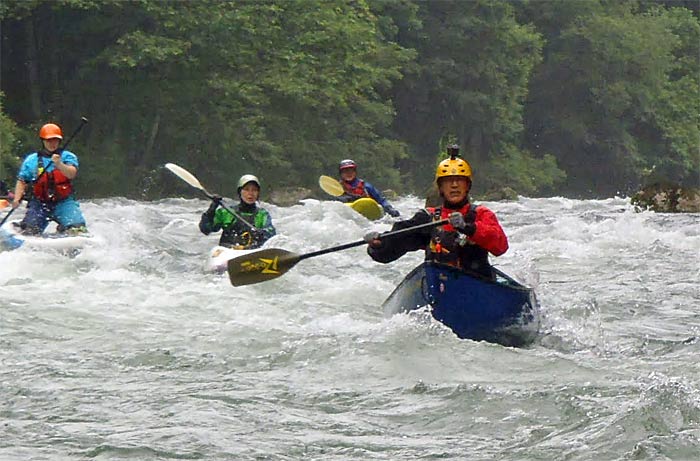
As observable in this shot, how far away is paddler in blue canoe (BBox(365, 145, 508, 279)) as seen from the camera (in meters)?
7.41

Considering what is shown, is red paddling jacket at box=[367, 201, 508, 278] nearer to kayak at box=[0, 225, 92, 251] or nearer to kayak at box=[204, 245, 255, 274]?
kayak at box=[204, 245, 255, 274]

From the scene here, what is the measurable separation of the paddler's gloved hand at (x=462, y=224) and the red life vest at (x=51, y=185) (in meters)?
5.14

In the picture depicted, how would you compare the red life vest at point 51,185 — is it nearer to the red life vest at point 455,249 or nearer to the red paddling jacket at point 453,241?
the red paddling jacket at point 453,241

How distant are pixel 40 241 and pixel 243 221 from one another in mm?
1713

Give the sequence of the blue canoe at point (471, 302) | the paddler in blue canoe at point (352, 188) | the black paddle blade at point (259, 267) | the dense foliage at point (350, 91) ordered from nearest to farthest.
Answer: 1. the blue canoe at point (471, 302)
2. the black paddle blade at point (259, 267)
3. the paddler in blue canoe at point (352, 188)
4. the dense foliage at point (350, 91)

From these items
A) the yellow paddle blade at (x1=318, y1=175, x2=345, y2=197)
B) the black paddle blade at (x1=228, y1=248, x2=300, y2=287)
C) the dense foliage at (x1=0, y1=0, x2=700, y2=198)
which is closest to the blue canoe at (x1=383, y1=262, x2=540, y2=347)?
the black paddle blade at (x1=228, y1=248, x2=300, y2=287)

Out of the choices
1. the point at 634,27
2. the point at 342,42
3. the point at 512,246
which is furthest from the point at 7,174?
the point at 634,27

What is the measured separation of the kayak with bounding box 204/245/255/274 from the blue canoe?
124 inches

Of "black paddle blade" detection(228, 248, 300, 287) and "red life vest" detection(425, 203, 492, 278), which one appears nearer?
"red life vest" detection(425, 203, 492, 278)

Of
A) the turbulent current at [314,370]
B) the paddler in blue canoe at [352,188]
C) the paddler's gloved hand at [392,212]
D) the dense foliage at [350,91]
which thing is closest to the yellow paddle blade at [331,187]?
the paddler in blue canoe at [352,188]

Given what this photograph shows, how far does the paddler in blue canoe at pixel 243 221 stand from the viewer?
11.2 m

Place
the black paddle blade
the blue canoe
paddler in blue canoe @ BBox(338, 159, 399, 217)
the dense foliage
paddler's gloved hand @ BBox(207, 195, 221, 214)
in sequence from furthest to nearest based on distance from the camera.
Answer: the dense foliage, paddler in blue canoe @ BBox(338, 159, 399, 217), paddler's gloved hand @ BBox(207, 195, 221, 214), the black paddle blade, the blue canoe

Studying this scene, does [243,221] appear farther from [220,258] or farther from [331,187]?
[331,187]

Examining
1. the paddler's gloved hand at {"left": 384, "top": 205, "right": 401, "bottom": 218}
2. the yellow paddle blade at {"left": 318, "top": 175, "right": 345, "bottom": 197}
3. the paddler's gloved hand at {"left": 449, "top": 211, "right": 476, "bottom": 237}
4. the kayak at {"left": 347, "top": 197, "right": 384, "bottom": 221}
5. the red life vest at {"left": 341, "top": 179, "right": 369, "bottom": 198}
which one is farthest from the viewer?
the yellow paddle blade at {"left": 318, "top": 175, "right": 345, "bottom": 197}
